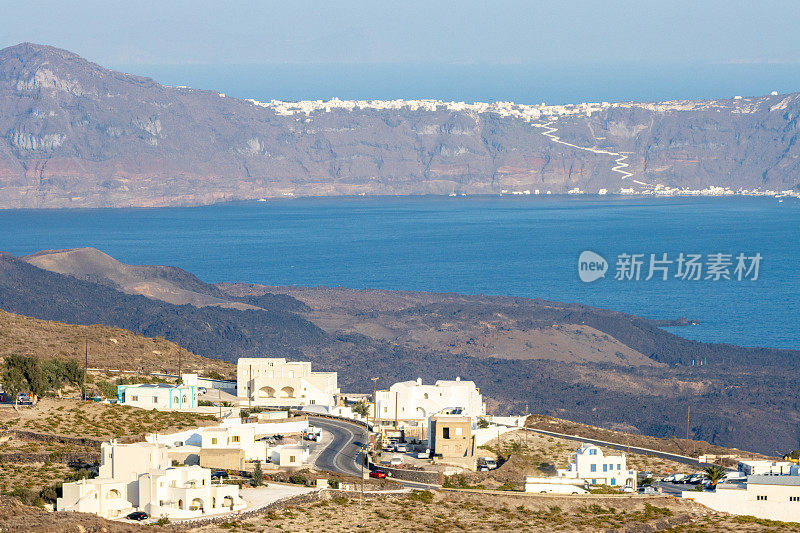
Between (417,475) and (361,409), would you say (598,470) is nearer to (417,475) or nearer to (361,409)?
(417,475)

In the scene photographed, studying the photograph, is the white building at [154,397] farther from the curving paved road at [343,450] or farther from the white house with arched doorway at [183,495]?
the white house with arched doorway at [183,495]

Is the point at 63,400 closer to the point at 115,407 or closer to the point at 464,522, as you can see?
the point at 115,407

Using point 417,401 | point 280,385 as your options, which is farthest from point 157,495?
point 280,385

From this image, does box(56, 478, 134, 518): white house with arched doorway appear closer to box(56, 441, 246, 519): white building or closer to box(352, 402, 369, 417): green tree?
box(56, 441, 246, 519): white building

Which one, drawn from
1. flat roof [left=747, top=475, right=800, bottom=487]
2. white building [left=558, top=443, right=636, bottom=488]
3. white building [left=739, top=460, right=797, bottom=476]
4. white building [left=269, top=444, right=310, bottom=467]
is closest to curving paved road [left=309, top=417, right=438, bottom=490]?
white building [left=269, top=444, right=310, bottom=467]

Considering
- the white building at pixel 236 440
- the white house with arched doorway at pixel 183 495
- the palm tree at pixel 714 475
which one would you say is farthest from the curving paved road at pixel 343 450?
the palm tree at pixel 714 475

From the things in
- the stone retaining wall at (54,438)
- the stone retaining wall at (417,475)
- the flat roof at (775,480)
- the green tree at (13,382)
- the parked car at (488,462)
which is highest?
the green tree at (13,382)

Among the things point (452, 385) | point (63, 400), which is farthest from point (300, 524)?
point (452, 385)
